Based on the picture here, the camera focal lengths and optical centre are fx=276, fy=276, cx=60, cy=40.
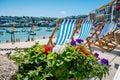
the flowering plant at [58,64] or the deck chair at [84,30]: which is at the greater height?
the flowering plant at [58,64]

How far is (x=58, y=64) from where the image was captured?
2.55 m

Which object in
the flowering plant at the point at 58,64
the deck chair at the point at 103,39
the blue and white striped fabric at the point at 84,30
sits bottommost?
the deck chair at the point at 103,39

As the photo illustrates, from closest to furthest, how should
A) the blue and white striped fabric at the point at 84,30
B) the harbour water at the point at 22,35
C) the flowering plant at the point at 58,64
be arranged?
the flowering plant at the point at 58,64, the blue and white striped fabric at the point at 84,30, the harbour water at the point at 22,35

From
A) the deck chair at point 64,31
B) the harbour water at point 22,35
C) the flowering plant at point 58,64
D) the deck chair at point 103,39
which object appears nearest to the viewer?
the flowering plant at point 58,64

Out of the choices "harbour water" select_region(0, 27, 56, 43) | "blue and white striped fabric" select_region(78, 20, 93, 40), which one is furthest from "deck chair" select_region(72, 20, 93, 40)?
"harbour water" select_region(0, 27, 56, 43)

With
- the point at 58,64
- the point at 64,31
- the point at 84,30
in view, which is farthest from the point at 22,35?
the point at 58,64

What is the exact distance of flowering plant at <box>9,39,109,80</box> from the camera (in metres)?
2.56

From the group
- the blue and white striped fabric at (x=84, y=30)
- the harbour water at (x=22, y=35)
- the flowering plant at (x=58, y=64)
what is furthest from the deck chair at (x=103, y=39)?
the harbour water at (x=22, y=35)

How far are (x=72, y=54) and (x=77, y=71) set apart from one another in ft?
0.55

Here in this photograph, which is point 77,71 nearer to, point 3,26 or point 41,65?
point 41,65

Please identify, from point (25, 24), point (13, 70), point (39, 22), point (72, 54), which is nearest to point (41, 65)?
point (72, 54)

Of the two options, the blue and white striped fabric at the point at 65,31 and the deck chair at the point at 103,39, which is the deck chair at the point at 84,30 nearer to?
the deck chair at the point at 103,39

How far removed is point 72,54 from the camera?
2619 millimetres

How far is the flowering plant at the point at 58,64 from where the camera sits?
→ 8.40 ft
